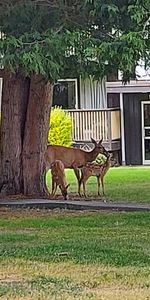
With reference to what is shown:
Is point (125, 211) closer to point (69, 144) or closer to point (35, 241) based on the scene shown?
point (35, 241)

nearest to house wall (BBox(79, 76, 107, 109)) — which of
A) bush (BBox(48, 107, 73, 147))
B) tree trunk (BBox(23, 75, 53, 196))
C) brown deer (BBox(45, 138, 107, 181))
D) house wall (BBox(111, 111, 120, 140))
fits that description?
house wall (BBox(111, 111, 120, 140))

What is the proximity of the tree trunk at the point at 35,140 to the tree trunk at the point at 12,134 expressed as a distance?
15 cm

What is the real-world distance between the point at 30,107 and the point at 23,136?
2.26ft

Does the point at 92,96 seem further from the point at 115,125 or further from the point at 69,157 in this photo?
the point at 69,157

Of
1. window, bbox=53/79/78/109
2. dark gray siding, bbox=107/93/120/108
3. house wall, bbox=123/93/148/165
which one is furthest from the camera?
window, bbox=53/79/78/109

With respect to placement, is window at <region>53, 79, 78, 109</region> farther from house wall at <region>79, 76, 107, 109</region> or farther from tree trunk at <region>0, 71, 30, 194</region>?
tree trunk at <region>0, 71, 30, 194</region>

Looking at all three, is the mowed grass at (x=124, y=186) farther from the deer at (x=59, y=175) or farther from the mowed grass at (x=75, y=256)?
the mowed grass at (x=75, y=256)

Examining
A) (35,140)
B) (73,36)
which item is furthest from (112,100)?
(73,36)

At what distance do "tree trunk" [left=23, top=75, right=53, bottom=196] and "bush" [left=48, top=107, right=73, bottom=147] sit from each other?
13474 millimetres

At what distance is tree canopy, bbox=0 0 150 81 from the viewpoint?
38.5 feet

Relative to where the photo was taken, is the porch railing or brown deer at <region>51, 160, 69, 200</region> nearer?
brown deer at <region>51, 160, 69, 200</region>

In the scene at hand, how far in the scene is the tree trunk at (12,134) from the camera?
60.8ft

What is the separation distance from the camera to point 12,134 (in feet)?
60.9

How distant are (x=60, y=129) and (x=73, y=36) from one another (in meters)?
20.6
